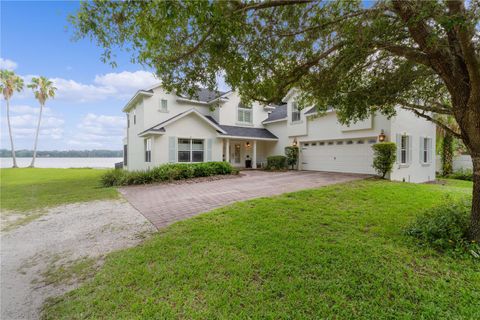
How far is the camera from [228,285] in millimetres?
3148

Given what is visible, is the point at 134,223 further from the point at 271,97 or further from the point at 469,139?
the point at 469,139

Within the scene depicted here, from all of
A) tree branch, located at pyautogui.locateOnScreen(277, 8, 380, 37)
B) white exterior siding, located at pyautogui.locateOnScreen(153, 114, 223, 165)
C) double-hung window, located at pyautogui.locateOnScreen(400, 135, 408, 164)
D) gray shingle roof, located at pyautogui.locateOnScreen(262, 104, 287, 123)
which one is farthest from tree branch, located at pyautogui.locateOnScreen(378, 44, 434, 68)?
gray shingle roof, located at pyautogui.locateOnScreen(262, 104, 287, 123)

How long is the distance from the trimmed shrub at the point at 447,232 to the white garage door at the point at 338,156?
9560 millimetres

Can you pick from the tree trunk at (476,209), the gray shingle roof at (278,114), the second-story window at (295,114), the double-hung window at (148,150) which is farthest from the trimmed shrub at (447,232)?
the gray shingle roof at (278,114)

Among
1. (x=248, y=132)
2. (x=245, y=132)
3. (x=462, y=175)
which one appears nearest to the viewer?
(x=462, y=175)

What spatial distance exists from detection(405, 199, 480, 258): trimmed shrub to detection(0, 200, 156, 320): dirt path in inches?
236

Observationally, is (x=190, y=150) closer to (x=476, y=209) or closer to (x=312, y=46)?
(x=312, y=46)

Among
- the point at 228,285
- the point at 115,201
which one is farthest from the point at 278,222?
the point at 115,201

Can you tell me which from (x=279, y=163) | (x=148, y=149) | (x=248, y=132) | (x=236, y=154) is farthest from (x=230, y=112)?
(x=148, y=149)

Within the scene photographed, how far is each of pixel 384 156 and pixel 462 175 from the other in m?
10.2

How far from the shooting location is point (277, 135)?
20750 mm

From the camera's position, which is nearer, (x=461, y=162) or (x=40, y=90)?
(x=461, y=162)

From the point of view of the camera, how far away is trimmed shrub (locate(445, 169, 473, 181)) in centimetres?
1639

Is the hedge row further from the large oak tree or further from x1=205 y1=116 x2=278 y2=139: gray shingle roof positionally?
the large oak tree
